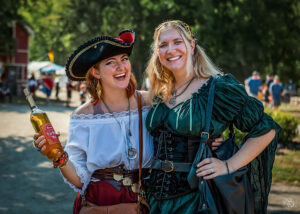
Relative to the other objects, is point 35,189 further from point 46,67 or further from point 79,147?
point 79,147

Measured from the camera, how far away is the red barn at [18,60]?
26.8 m

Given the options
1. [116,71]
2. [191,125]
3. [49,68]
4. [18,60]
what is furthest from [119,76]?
[18,60]

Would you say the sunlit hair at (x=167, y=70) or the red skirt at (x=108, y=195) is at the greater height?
the sunlit hair at (x=167, y=70)

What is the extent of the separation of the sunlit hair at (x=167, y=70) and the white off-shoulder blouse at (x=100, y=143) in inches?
13.4

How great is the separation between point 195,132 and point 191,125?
0.18 feet

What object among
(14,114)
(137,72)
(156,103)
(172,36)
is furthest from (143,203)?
(137,72)

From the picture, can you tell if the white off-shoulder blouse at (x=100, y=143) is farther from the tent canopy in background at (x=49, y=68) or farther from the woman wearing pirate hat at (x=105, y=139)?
the tent canopy in background at (x=49, y=68)

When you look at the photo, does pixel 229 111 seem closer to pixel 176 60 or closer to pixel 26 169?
pixel 176 60

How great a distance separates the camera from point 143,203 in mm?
2629

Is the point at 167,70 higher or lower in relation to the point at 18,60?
lower

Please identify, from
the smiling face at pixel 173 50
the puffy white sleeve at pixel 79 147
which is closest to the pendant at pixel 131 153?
the puffy white sleeve at pixel 79 147

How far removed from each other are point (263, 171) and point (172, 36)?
1.20 m

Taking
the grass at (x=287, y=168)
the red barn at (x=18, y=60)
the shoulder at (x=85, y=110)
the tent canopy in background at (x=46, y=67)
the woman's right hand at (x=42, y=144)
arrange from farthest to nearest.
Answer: the red barn at (x=18, y=60) < the grass at (x=287, y=168) < the tent canopy in background at (x=46, y=67) < the shoulder at (x=85, y=110) < the woman's right hand at (x=42, y=144)

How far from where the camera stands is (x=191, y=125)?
2352mm
